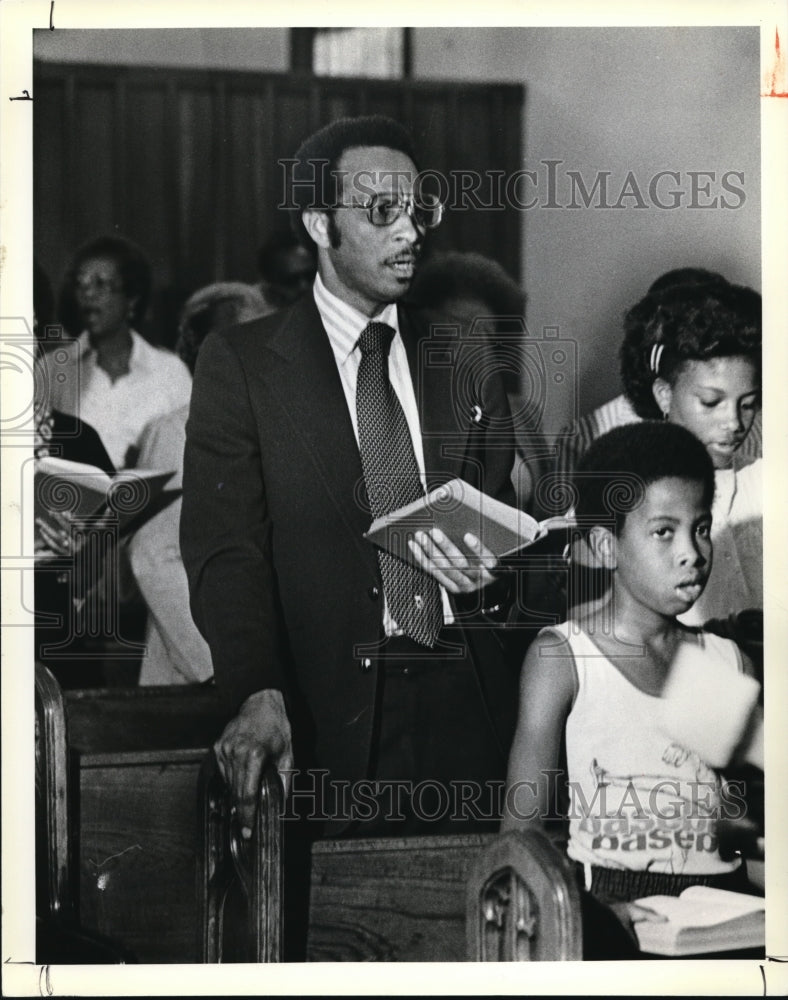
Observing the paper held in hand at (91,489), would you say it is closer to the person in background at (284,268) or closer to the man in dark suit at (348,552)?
the man in dark suit at (348,552)

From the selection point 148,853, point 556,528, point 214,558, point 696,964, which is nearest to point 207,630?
point 214,558

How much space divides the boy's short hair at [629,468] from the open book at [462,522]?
0.07m

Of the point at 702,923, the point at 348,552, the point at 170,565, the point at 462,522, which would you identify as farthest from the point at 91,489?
the point at 702,923

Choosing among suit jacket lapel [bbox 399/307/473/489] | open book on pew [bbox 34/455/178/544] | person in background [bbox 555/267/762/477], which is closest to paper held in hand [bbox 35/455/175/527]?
open book on pew [bbox 34/455/178/544]

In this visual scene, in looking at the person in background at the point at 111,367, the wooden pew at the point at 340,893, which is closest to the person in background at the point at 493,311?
the person in background at the point at 111,367

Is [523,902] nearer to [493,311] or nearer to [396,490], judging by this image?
[396,490]

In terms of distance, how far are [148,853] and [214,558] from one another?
644 millimetres

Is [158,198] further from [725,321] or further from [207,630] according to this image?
[725,321]

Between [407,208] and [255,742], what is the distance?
1179 mm

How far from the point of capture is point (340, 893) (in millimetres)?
3012

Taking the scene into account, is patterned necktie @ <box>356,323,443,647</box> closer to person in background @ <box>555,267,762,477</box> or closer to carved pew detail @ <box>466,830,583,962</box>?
person in background @ <box>555,267,762,477</box>

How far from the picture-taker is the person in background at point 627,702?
3.04 metres

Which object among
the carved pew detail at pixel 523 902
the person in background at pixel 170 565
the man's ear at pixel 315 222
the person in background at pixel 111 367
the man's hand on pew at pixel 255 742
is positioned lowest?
the carved pew detail at pixel 523 902

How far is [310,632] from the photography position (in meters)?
3.03
